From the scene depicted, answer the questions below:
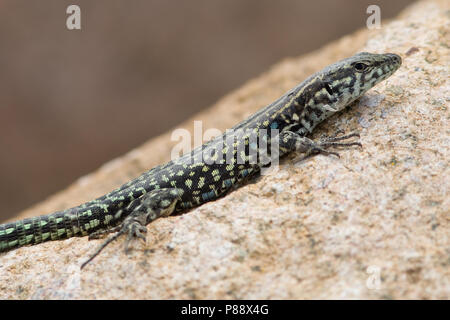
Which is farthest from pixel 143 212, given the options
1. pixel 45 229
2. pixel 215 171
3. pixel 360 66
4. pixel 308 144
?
pixel 360 66

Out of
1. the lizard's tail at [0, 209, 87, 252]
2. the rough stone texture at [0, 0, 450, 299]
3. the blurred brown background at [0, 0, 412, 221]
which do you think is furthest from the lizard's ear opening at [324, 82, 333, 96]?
the blurred brown background at [0, 0, 412, 221]

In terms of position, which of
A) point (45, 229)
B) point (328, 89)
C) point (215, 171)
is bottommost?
point (45, 229)

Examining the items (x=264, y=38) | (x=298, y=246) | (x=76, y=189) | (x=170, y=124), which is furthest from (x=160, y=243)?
(x=264, y=38)

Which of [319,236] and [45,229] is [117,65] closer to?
[45,229]

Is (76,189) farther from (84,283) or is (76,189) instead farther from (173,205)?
(84,283)

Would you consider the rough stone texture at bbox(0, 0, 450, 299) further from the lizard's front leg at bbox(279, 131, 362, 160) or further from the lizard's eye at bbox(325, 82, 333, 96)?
the lizard's eye at bbox(325, 82, 333, 96)
